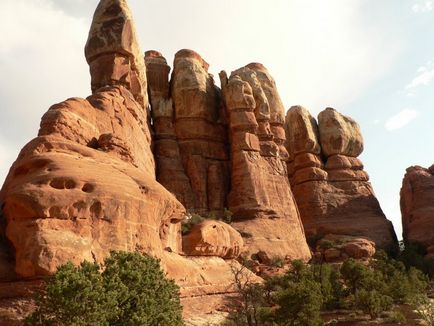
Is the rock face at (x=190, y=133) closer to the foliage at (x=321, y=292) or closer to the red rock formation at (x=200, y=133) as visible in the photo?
the red rock formation at (x=200, y=133)

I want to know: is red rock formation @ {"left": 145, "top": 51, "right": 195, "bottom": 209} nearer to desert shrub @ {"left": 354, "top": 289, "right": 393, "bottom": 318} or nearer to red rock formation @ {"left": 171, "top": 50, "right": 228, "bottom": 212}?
red rock formation @ {"left": 171, "top": 50, "right": 228, "bottom": 212}

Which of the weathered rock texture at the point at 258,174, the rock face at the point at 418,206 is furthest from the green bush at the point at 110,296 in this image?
the rock face at the point at 418,206

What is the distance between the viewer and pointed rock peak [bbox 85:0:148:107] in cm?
4044

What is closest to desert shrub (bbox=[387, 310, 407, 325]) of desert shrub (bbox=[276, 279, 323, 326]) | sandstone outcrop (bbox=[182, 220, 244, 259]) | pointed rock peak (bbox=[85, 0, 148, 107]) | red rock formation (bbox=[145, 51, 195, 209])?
desert shrub (bbox=[276, 279, 323, 326])

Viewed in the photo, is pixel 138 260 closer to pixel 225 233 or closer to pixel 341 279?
pixel 225 233

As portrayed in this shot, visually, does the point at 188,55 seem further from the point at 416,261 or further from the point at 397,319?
the point at 397,319

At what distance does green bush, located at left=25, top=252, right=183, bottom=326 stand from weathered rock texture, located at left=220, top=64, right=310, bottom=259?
2369 centimetres

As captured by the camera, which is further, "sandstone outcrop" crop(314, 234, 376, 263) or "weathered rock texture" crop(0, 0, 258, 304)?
"sandstone outcrop" crop(314, 234, 376, 263)

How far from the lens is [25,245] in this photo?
19203 mm

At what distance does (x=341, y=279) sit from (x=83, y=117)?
26.5m

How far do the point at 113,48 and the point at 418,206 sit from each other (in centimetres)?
4215

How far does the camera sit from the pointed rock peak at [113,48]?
4044 cm

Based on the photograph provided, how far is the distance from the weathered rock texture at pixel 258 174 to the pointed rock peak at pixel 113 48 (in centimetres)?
1244

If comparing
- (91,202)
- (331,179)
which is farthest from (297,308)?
(331,179)
